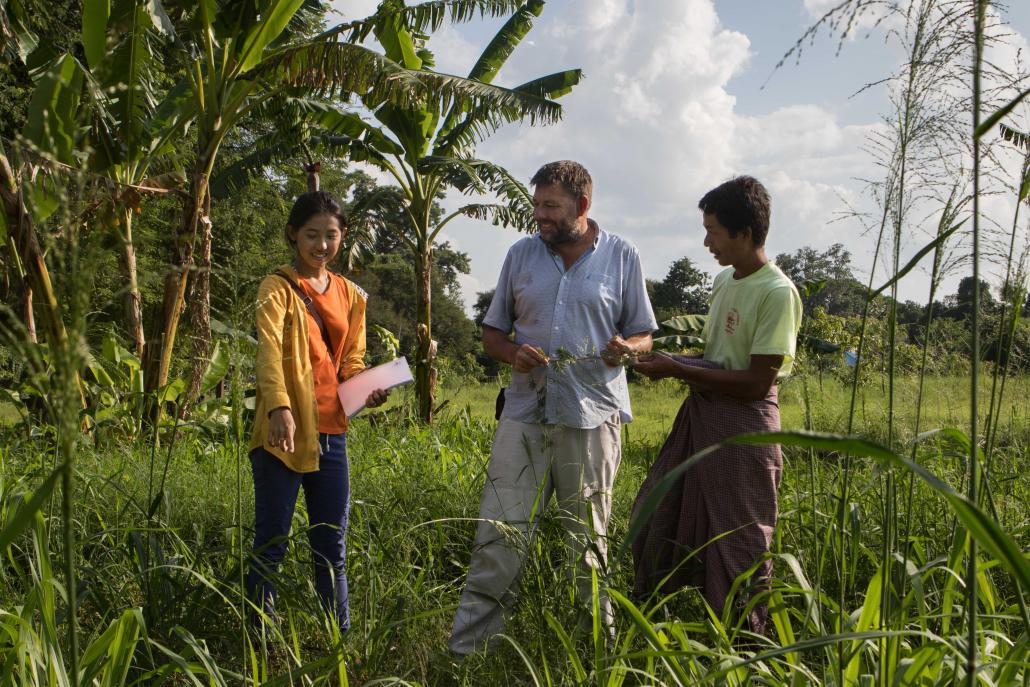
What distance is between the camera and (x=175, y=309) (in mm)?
6793

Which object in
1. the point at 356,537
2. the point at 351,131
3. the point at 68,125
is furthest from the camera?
the point at 351,131

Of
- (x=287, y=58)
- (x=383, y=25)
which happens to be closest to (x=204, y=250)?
(x=287, y=58)

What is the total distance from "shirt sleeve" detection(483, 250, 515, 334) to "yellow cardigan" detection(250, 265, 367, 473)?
0.71 m

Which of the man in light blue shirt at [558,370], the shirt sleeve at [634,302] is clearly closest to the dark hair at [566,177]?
the man in light blue shirt at [558,370]

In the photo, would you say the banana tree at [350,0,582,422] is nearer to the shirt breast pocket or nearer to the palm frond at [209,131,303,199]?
the palm frond at [209,131,303,199]

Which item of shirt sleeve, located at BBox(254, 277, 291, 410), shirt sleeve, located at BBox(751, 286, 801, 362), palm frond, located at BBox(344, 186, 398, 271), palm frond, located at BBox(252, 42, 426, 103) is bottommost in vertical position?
shirt sleeve, located at BBox(254, 277, 291, 410)

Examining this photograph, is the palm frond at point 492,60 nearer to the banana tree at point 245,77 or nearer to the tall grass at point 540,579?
the banana tree at point 245,77

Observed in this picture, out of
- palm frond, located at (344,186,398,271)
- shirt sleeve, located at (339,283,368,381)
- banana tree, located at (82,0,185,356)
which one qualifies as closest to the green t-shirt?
shirt sleeve, located at (339,283,368,381)

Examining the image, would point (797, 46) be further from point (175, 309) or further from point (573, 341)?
point (175, 309)

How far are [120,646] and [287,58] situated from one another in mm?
5735

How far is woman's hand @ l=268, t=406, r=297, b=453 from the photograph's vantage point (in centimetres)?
259

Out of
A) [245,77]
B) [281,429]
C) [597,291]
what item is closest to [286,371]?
[281,429]

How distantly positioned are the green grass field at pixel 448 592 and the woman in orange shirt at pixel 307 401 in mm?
111

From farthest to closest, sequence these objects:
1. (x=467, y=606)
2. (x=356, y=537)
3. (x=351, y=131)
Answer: (x=351, y=131) < (x=356, y=537) < (x=467, y=606)
